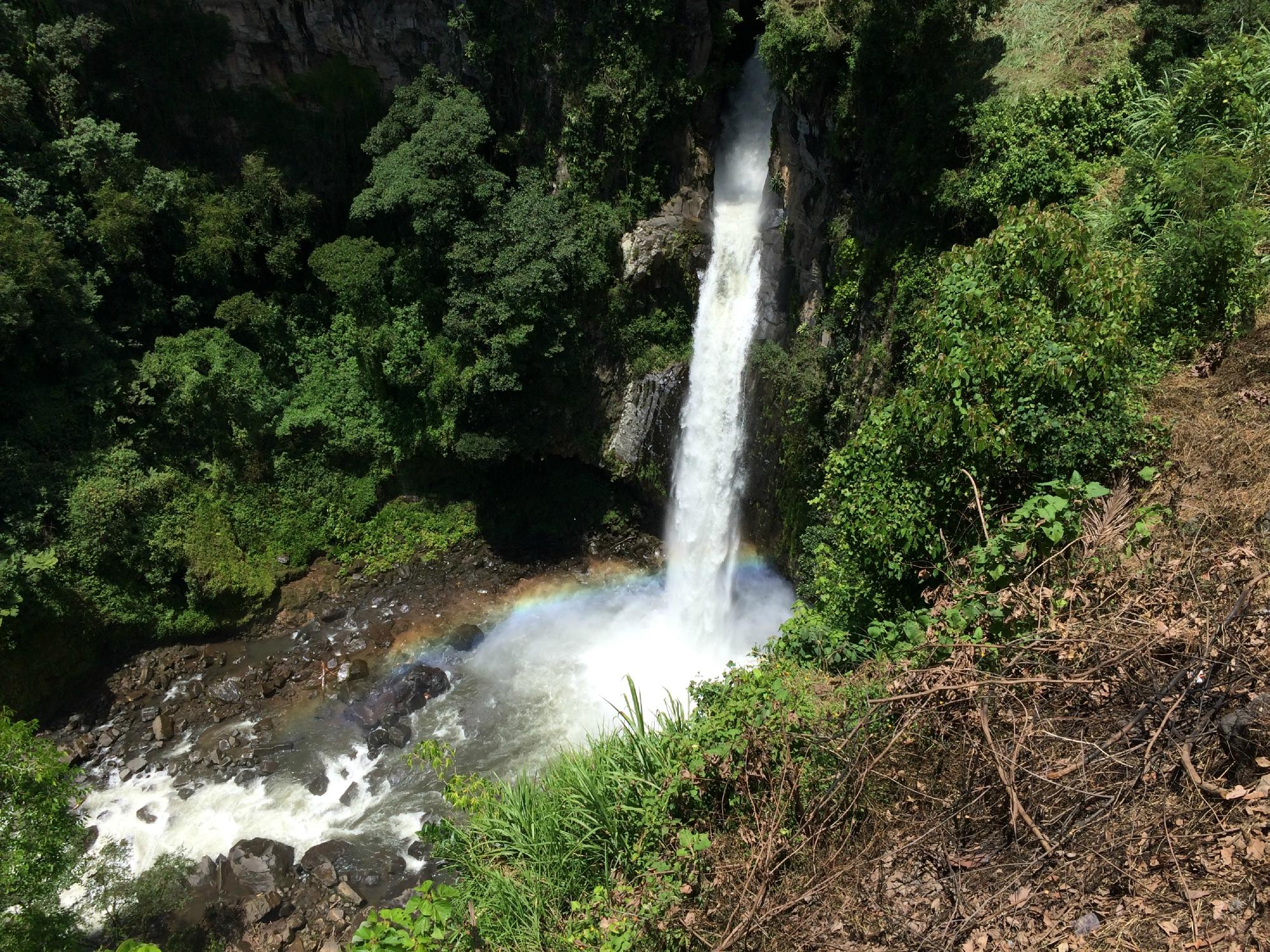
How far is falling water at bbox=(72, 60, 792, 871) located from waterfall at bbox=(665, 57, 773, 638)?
0.03m

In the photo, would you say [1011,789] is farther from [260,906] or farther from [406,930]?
[260,906]

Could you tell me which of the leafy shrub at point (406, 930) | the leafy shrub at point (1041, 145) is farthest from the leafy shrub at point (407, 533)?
the leafy shrub at point (406, 930)

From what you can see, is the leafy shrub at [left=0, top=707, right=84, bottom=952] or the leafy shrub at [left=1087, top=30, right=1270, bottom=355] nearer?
the leafy shrub at [left=1087, top=30, right=1270, bottom=355]

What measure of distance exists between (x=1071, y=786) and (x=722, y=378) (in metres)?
12.4

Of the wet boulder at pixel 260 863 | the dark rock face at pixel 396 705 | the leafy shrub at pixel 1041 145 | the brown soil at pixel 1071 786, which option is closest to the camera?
the brown soil at pixel 1071 786

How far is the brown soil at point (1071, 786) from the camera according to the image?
4.53 meters

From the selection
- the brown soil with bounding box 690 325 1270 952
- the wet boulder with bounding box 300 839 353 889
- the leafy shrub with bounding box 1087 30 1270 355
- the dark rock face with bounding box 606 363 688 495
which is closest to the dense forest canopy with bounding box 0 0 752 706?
the dark rock face with bounding box 606 363 688 495

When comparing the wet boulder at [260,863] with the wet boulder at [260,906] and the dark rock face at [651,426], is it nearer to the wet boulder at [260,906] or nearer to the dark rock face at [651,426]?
the wet boulder at [260,906]

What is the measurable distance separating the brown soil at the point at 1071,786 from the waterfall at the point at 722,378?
1034cm

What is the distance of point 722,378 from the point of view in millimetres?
16656

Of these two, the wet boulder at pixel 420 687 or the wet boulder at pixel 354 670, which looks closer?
the wet boulder at pixel 420 687

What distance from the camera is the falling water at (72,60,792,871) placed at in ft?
47.7

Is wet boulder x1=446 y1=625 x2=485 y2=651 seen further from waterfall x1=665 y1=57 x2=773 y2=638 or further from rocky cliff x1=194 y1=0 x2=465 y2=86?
rocky cliff x1=194 y1=0 x2=465 y2=86

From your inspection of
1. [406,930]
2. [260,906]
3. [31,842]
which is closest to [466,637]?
[260,906]
